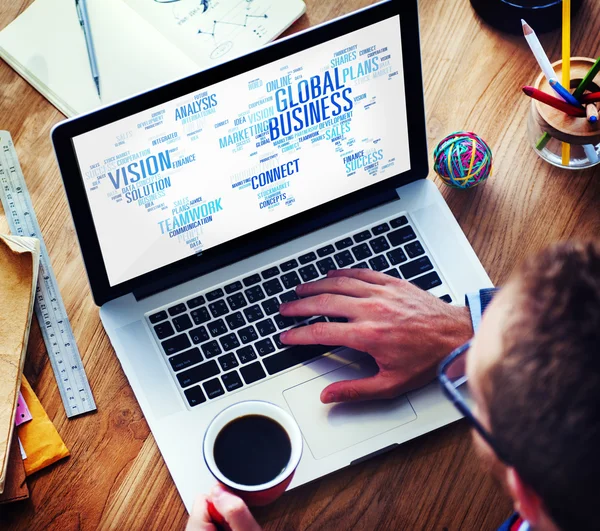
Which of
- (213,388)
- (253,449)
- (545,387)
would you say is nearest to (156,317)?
(213,388)

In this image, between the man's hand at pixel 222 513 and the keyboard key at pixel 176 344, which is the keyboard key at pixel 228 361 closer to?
the keyboard key at pixel 176 344

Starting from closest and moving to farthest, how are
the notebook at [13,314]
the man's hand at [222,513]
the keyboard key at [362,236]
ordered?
the man's hand at [222,513] < the notebook at [13,314] < the keyboard key at [362,236]

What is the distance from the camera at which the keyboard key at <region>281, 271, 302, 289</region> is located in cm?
100

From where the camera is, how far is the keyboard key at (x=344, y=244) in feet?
3.36

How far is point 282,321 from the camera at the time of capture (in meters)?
0.98

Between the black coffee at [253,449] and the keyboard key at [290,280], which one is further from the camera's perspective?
the keyboard key at [290,280]

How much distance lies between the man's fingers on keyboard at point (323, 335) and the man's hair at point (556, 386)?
361 millimetres

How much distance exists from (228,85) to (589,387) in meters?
0.53

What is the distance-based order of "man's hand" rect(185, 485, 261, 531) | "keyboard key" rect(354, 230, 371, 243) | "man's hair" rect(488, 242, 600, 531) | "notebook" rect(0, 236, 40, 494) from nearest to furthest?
"man's hair" rect(488, 242, 600, 531) → "man's hand" rect(185, 485, 261, 531) → "notebook" rect(0, 236, 40, 494) → "keyboard key" rect(354, 230, 371, 243)

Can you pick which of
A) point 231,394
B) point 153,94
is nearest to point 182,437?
point 231,394

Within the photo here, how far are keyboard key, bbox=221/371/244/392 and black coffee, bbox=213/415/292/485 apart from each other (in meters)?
0.09

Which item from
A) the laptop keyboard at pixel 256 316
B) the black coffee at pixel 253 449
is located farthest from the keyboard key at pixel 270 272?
the black coffee at pixel 253 449

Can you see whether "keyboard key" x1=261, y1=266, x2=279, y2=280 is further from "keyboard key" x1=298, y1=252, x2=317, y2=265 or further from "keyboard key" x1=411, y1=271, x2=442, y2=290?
"keyboard key" x1=411, y1=271, x2=442, y2=290

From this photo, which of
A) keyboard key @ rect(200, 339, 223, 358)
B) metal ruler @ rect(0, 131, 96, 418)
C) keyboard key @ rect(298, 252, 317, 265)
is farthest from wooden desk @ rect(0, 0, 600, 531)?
keyboard key @ rect(298, 252, 317, 265)
